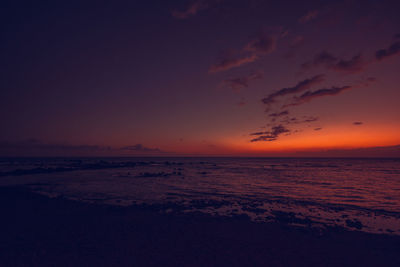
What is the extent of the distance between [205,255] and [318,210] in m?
13.0

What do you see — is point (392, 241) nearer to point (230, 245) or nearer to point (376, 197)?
point (230, 245)

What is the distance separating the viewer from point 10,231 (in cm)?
1162

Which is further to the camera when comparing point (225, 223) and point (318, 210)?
point (318, 210)

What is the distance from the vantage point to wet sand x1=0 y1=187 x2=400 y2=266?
8.87m

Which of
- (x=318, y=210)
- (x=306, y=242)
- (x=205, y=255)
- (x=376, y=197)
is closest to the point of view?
(x=205, y=255)

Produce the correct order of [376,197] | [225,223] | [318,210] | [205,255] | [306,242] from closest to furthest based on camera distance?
[205,255] → [306,242] → [225,223] → [318,210] → [376,197]

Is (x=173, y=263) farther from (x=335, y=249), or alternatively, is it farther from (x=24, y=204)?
(x=24, y=204)

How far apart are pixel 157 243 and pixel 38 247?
5174 millimetres

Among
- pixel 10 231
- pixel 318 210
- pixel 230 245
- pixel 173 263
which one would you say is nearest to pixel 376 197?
pixel 318 210

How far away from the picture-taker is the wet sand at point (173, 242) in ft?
29.1

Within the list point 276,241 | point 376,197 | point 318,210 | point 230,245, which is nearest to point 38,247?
point 230,245

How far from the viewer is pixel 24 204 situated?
18.0m

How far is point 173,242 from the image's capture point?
10.6 m

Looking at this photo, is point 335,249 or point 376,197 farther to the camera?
point 376,197
